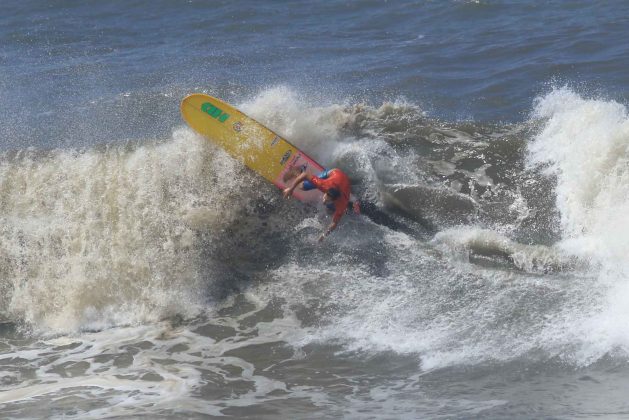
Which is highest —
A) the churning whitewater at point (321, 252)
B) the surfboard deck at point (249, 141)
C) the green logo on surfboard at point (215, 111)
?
the green logo on surfboard at point (215, 111)

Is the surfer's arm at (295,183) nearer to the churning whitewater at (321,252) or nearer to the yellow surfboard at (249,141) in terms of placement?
the yellow surfboard at (249,141)

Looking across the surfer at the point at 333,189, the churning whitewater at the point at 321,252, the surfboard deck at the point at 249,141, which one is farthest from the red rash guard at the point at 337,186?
the surfboard deck at the point at 249,141

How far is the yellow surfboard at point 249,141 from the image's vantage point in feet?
36.4

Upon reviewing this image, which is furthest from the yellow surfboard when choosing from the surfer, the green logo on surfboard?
the surfer

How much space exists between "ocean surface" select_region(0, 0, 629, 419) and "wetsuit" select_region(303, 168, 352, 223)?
48 cm

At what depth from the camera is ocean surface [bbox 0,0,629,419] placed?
7.57m

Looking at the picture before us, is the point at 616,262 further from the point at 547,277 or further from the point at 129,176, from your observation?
the point at 129,176

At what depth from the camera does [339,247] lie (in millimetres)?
10492

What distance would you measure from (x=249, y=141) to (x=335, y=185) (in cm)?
163

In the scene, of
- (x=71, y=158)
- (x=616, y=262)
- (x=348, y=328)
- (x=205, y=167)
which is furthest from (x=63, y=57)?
(x=616, y=262)

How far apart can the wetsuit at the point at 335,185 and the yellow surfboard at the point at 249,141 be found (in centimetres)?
56

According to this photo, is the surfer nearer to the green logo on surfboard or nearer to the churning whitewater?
the churning whitewater

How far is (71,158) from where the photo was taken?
11.8 m

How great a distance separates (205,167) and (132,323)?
8.78ft
